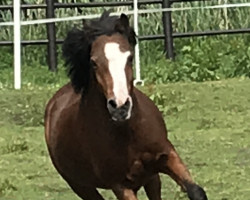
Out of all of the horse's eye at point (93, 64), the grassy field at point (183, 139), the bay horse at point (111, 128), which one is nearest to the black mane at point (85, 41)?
the bay horse at point (111, 128)

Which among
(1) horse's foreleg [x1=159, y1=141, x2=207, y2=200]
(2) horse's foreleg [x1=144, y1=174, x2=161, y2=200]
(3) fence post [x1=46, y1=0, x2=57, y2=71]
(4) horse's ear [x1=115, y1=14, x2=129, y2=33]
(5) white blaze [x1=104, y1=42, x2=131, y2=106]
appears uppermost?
(3) fence post [x1=46, y1=0, x2=57, y2=71]

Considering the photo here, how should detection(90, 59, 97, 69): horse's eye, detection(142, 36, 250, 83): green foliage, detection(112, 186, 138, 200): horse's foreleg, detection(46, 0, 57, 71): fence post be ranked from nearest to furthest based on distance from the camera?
detection(90, 59, 97, 69): horse's eye < detection(112, 186, 138, 200): horse's foreleg < detection(142, 36, 250, 83): green foliage < detection(46, 0, 57, 71): fence post

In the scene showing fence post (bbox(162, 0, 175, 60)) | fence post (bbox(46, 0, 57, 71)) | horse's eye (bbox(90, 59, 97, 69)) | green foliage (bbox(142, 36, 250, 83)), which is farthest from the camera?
fence post (bbox(162, 0, 175, 60))

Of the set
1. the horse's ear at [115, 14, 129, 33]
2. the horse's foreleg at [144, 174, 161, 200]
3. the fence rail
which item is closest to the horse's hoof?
the horse's foreleg at [144, 174, 161, 200]

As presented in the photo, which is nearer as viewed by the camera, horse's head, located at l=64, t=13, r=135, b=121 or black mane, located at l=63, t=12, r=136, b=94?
horse's head, located at l=64, t=13, r=135, b=121

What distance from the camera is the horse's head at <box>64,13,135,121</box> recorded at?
557cm

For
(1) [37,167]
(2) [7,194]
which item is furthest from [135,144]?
(1) [37,167]

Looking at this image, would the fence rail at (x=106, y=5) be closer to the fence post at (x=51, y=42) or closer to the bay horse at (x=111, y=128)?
the fence post at (x=51, y=42)

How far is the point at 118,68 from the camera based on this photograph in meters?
5.68

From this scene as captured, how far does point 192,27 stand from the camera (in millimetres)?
14867

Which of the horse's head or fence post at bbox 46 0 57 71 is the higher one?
fence post at bbox 46 0 57 71

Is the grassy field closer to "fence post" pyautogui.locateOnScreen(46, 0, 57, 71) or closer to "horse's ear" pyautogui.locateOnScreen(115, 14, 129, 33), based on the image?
"fence post" pyautogui.locateOnScreen(46, 0, 57, 71)

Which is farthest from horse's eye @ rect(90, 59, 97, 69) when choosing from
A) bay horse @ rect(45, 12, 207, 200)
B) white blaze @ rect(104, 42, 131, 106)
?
white blaze @ rect(104, 42, 131, 106)

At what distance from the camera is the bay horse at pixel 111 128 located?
591 cm
